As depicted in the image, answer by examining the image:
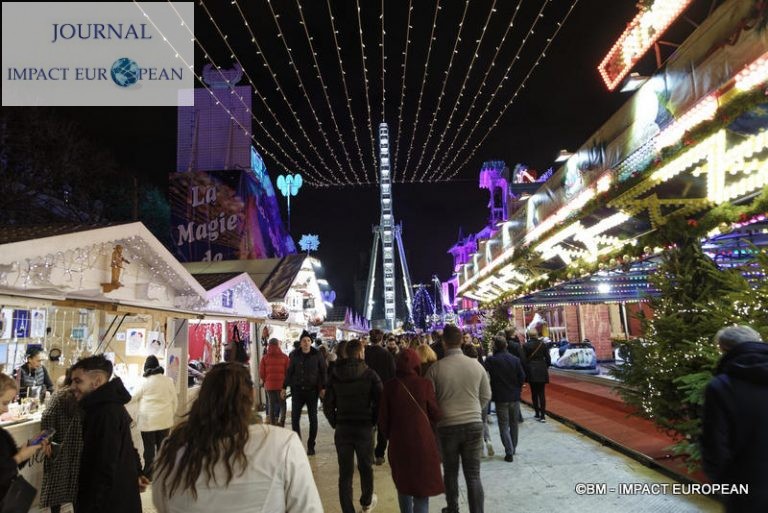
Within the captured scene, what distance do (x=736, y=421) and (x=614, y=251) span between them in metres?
5.89

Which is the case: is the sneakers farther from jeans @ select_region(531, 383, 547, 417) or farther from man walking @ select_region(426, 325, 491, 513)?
jeans @ select_region(531, 383, 547, 417)

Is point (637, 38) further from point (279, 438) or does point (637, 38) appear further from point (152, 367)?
point (152, 367)

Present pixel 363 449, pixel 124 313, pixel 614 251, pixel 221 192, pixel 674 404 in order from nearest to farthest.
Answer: pixel 363 449, pixel 674 404, pixel 124 313, pixel 614 251, pixel 221 192

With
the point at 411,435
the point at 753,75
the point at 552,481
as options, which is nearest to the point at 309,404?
the point at 552,481

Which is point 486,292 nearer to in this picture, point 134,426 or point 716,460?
point 134,426

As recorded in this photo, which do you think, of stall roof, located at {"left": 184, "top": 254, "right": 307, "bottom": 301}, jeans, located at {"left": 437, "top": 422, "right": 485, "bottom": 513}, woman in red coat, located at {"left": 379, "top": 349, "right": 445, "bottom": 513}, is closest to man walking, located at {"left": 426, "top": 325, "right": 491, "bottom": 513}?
jeans, located at {"left": 437, "top": 422, "right": 485, "bottom": 513}

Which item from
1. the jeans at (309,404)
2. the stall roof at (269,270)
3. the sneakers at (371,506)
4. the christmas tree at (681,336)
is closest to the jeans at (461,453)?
the sneakers at (371,506)

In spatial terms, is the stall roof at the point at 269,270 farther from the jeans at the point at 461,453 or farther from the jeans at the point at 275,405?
the jeans at the point at 461,453

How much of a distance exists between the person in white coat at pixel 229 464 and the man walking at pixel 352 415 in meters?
2.89

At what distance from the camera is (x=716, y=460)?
2582 millimetres

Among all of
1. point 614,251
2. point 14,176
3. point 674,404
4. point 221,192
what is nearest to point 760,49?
point 674,404

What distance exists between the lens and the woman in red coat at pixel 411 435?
3.75 meters

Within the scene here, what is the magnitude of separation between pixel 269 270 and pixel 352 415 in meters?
14.2

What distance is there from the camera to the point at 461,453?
14.5 feet
